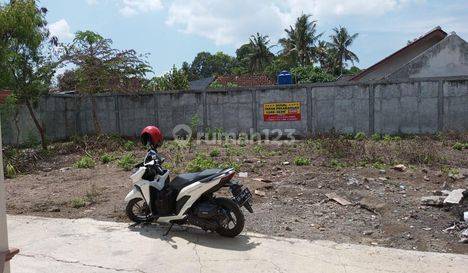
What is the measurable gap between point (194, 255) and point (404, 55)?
24.2 m

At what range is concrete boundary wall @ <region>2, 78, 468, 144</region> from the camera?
15.9 m

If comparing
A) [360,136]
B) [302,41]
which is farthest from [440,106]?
[302,41]

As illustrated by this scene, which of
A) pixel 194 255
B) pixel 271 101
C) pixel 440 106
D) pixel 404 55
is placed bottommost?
pixel 194 255

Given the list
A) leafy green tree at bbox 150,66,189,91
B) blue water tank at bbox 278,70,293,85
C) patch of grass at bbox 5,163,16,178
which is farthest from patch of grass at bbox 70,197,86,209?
leafy green tree at bbox 150,66,189,91

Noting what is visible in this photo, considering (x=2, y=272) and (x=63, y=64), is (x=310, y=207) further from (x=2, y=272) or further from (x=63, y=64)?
(x=63, y=64)

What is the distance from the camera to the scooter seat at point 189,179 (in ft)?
20.1

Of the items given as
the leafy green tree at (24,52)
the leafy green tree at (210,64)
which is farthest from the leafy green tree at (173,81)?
the leafy green tree at (210,64)

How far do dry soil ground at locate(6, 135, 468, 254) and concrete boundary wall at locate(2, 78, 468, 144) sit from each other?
2130 millimetres

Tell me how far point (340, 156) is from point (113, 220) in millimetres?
6051

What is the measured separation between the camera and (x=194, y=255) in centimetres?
546

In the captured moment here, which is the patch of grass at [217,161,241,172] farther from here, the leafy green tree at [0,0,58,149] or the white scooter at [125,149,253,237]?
the leafy green tree at [0,0,58,149]

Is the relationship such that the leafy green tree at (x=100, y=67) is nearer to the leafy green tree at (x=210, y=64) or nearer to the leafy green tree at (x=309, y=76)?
the leafy green tree at (x=309, y=76)

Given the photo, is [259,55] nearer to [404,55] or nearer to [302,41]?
[302,41]

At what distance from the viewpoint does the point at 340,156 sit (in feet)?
36.8
